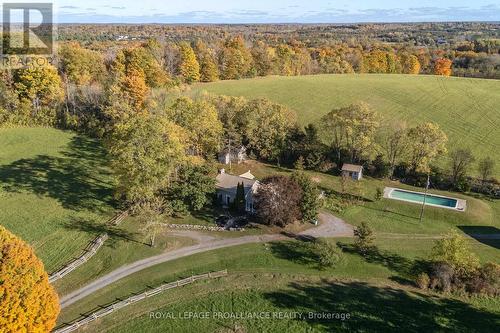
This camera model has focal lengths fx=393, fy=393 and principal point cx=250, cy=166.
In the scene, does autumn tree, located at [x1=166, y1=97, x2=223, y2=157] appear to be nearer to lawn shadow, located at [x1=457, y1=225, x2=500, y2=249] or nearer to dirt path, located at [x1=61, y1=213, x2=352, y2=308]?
dirt path, located at [x1=61, y1=213, x2=352, y2=308]

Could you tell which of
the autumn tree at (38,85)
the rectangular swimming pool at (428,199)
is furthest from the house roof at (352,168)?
the autumn tree at (38,85)

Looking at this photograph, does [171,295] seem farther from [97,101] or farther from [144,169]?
[97,101]

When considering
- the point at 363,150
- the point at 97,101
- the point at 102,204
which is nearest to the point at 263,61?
the point at 97,101

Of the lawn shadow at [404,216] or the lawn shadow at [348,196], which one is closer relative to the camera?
the lawn shadow at [404,216]

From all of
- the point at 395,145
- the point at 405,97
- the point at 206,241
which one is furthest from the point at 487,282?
the point at 405,97

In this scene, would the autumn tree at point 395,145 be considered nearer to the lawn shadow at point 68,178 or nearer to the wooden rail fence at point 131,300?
the wooden rail fence at point 131,300

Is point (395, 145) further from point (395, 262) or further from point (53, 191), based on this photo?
point (53, 191)
